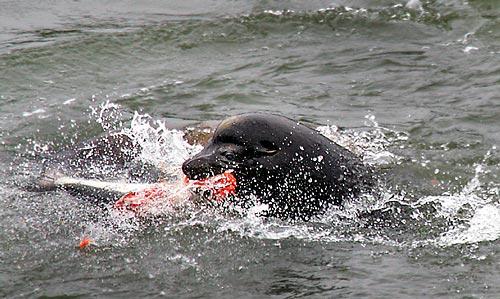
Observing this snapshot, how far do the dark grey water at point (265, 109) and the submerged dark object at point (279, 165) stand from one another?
0.15 metres

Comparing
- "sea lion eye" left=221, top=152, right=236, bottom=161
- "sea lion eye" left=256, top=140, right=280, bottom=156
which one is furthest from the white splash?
"sea lion eye" left=256, top=140, right=280, bottom=156

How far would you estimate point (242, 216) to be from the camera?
20.3 ft

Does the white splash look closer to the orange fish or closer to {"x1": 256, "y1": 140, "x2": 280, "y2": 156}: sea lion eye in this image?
the orange fish

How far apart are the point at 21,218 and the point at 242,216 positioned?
1544 millimetres

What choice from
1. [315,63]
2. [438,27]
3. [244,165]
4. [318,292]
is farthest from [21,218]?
[438,27]

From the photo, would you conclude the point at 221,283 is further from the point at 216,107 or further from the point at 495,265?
the point at 216,107

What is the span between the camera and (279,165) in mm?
5973

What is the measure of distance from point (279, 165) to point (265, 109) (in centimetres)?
292

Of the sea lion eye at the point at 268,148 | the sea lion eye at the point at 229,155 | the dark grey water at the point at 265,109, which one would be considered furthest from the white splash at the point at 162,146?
the sea lion eye at the point at 268,148

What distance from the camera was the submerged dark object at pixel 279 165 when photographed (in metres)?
5.98

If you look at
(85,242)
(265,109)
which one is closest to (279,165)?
(85,242)

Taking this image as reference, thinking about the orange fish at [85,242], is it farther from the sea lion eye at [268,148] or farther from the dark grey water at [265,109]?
the sea lion eye at [268,148]

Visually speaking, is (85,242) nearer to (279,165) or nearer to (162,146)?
(279,165)

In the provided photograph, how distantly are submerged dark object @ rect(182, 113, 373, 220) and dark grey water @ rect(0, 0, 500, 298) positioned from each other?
0.15m
